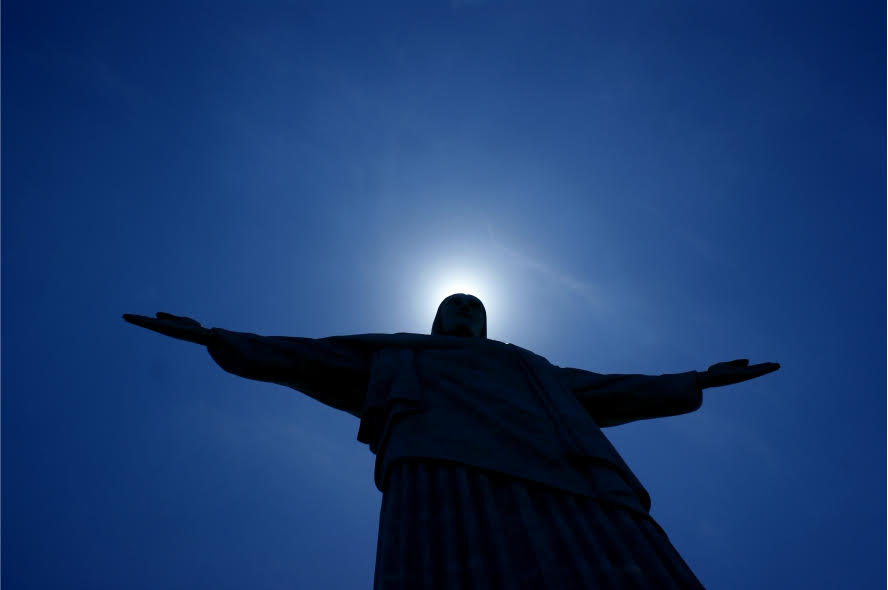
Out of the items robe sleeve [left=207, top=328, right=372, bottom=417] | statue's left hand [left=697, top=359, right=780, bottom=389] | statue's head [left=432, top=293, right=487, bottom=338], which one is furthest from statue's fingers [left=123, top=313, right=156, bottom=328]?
Answer: statue's left hand [left=697, top=359, right=780, bottom=389]

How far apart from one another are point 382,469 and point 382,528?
1.56 ft

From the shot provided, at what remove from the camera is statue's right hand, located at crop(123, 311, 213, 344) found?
5.47 m

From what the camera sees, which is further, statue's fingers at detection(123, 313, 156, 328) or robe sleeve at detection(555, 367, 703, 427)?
robe sleeve at detection(555, 367, 703, 427)

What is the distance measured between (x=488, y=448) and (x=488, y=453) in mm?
55

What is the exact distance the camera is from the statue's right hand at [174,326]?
5469 millimetres

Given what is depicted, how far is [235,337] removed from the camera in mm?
5637

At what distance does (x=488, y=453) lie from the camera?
4312 millimetres

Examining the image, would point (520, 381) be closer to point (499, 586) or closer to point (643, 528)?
point (643, 528)

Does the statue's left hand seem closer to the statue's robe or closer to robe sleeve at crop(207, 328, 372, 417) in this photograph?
the statue's robe

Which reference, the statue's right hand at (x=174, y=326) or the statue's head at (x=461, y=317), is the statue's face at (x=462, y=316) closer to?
the statue's head at (x=461, y=317)

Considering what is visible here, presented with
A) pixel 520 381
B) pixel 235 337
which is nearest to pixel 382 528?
pixel 520 381

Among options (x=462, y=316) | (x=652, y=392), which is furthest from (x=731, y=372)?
(x=462, y=316)

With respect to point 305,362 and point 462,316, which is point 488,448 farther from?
point 462,316

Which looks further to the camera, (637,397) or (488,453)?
(637,397)
